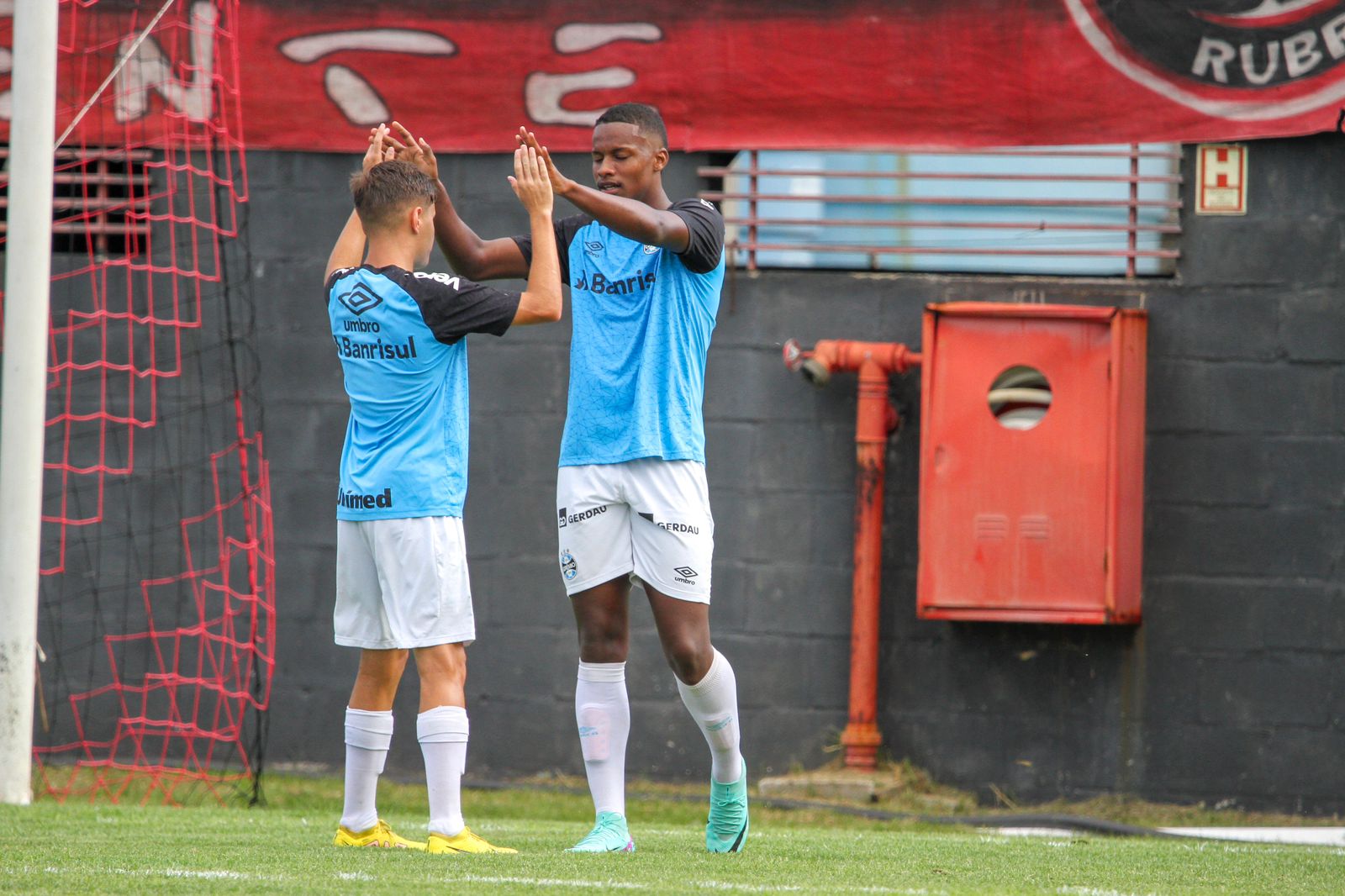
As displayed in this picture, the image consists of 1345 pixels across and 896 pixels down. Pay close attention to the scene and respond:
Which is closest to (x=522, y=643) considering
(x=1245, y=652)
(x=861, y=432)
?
(x=861, y=432)

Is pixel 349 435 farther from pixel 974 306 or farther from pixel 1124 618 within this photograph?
pixel 1124 618

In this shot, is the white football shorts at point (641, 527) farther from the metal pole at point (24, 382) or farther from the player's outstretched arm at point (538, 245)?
the metal pole at point (24, 382)

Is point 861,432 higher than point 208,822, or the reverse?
point 861,432

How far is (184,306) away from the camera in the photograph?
767 centimetres

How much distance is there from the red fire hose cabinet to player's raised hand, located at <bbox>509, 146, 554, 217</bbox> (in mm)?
3083

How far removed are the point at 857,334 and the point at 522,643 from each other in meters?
2.00

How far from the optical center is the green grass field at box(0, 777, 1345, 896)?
11.4ft

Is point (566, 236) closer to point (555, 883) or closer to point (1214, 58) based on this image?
point (555, 883)

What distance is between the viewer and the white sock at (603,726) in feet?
14.1

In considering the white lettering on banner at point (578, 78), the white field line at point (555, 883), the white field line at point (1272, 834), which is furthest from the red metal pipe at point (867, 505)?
the white field line at point (555, 883)

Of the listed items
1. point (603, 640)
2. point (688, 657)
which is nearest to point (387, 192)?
Result: point (603, 640)

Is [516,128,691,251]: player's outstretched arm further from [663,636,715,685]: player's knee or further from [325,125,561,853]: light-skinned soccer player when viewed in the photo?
[663,636,715,685]: player's knee

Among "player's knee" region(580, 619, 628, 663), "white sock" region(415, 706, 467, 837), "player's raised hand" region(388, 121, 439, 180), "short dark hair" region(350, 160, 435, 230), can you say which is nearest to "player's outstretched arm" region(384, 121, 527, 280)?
"player's raised hand" region(388, 121, 439, 180)

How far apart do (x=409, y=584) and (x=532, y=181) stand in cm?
102
